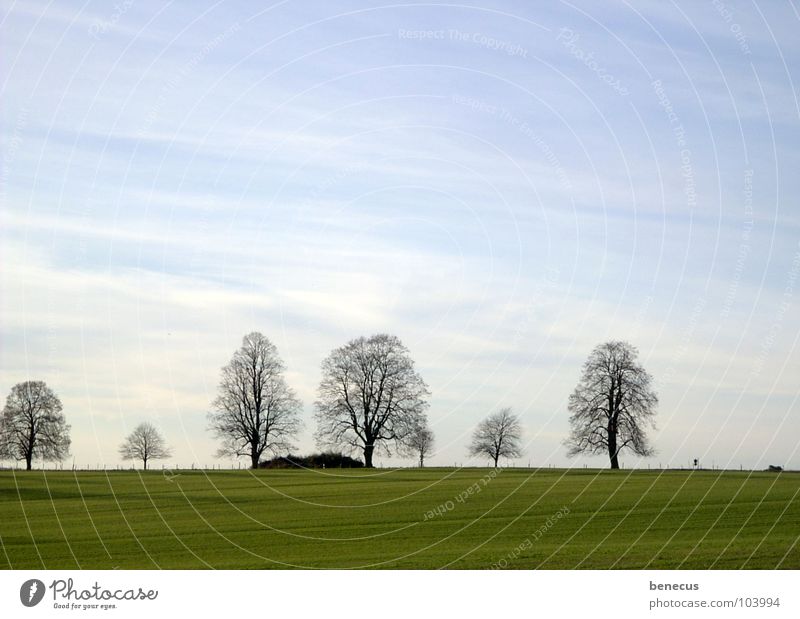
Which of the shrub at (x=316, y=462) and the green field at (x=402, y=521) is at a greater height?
the shrub at (x=316, y=462)

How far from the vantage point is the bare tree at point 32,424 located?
2813 inches

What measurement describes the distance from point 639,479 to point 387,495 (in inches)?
677

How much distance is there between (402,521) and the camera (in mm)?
39312

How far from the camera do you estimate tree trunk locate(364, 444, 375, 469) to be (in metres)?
64.2
